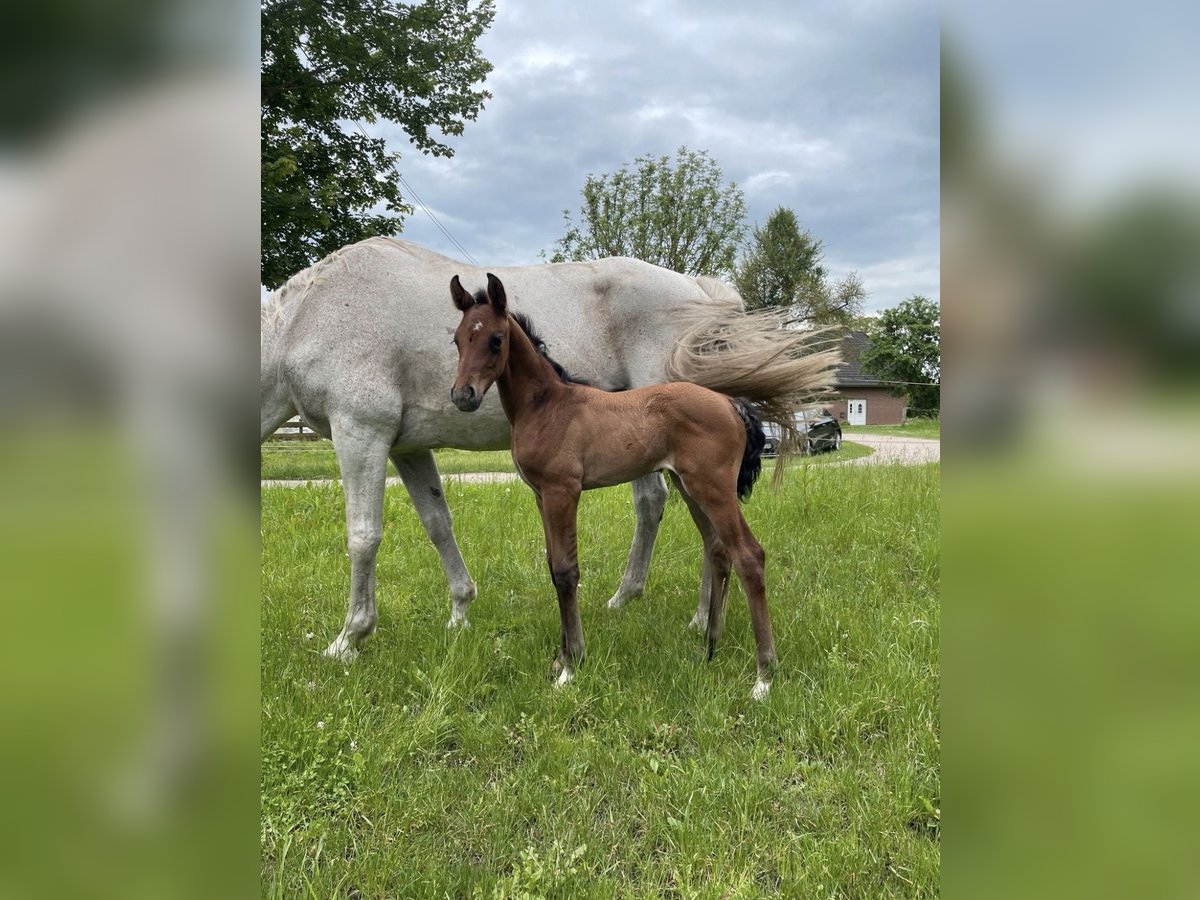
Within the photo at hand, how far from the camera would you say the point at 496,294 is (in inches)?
115

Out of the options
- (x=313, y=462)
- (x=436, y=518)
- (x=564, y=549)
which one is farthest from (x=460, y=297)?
(x=313, y=462)

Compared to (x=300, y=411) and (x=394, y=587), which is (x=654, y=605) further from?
(x=300, y=411)

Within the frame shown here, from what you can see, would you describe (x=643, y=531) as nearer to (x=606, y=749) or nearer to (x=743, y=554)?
(x=743, y=554)

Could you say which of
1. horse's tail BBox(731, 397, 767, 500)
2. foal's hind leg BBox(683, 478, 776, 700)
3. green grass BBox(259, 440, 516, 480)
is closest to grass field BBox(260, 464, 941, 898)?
foal's hind leg BBox(683, 478, 776, 700)

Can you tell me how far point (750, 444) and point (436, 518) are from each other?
2036 mm

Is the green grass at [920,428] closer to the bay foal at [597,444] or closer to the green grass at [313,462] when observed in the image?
the bay foal at [597,444]

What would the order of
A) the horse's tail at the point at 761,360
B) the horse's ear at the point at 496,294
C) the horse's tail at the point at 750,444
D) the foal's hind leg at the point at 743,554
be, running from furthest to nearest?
the horse's tail at the point at 761,360 < the horse's tail at the point at 750,444 < the foal's hind leg at the point at 743,554 < the horse's ear at the point at 496,294

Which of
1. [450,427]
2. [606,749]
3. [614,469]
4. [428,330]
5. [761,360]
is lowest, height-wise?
[606,749]

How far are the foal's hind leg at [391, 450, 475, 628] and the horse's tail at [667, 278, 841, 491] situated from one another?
5.47 feet

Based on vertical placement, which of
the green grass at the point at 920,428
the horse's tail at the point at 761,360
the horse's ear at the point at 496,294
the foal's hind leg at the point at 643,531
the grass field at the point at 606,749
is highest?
the horse's ear at the point at 496,294

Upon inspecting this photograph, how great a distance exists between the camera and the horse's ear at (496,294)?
9.48 feet

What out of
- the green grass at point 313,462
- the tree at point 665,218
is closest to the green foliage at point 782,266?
the tree at point 665,218

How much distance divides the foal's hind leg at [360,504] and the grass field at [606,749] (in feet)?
0.54
